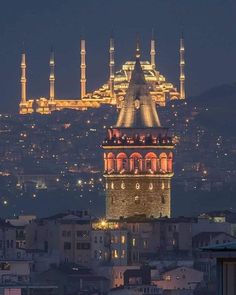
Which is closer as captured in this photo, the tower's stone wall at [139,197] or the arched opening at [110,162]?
the tower's stone wall at [139,197]

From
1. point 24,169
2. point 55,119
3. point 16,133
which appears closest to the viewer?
point 24,169

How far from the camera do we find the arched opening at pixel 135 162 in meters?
83.1

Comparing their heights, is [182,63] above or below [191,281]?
above

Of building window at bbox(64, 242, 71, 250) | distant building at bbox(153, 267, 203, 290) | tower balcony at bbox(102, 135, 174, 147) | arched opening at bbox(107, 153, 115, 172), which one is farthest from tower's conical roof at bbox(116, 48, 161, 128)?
distant building at bbox(153, 267, 203, 290)

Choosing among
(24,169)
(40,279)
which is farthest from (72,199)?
(40,279)

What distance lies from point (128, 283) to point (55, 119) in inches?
3549

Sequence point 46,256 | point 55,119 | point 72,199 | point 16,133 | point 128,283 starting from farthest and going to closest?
point 55,119 < point 16,133 < point 72,199 < point 46,256 < point 128,283

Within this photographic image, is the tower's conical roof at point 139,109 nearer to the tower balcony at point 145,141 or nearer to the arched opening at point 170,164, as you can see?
the tower balcony at point 145,141

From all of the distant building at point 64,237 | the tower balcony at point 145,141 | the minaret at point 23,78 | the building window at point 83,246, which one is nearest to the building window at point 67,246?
the distant building at point 64,237

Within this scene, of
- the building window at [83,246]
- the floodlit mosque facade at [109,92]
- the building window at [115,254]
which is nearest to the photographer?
→ the building window at [115,254]

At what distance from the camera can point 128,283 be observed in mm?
67125

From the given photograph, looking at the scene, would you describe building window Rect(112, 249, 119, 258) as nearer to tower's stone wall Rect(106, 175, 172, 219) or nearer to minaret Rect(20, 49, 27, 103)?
tower's stone wall Rect(106, 175, 172, 219)

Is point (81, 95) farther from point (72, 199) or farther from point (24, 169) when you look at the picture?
point (72, 199)

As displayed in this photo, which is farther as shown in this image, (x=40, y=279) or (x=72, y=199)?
(x=72, y=199)
